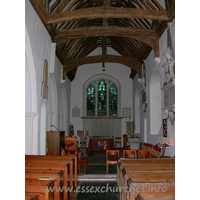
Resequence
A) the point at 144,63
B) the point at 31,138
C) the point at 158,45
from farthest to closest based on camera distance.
Result: the point at 144,63 → the point at 158,45 → the point at 31,138

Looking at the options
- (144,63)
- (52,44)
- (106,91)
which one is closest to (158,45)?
(144,63)

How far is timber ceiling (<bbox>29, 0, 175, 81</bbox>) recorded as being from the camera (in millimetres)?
6246

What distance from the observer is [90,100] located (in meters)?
15.1

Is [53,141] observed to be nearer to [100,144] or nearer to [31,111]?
[31,111]

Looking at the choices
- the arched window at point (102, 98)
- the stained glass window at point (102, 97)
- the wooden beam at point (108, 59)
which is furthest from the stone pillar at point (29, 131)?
→ the stained glass window at point (102, 97)

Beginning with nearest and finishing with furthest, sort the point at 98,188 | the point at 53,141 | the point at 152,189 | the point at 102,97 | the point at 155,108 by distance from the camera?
1. the point at 152,189
2. the point at 98,188
3. the point at 53,141
4. the point at 155,108
5. the point at 102,97

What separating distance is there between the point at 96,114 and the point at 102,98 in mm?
1080

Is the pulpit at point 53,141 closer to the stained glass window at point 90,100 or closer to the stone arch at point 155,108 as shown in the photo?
the stone arch at point 155,108

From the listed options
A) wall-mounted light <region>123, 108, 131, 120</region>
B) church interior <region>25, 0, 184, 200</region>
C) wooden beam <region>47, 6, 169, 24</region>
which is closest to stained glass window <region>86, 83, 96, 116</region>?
church interior <region>25, 0, 184, 200</region>

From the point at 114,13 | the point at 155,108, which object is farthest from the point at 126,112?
the point at 114,13
